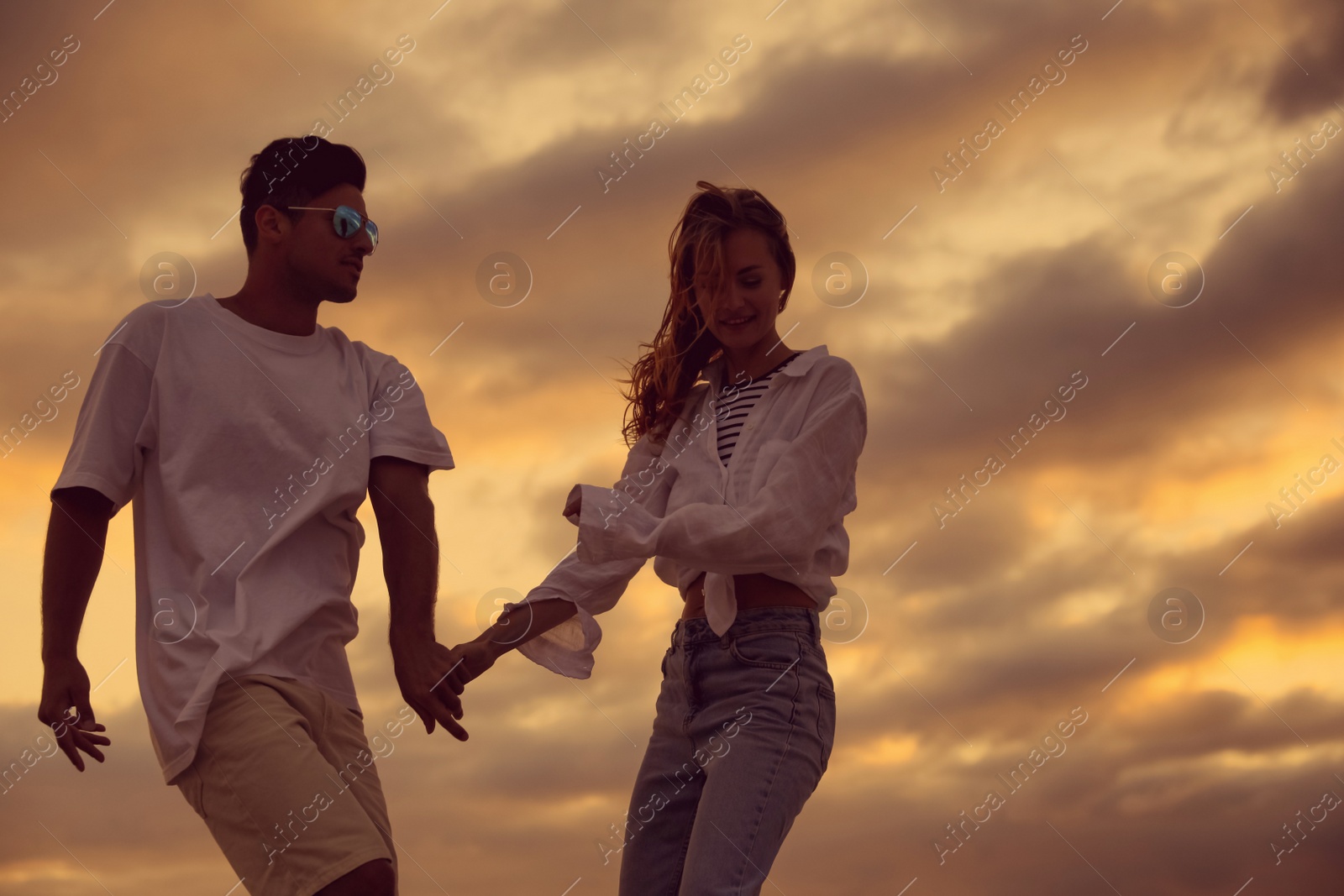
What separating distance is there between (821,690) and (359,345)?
2.25 m

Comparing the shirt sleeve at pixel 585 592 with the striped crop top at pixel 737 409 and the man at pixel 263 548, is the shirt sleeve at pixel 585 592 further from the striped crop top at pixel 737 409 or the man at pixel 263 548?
the man at pixel 263 548

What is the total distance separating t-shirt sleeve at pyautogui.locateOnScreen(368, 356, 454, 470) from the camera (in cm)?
527

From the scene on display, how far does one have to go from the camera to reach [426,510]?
5.32m

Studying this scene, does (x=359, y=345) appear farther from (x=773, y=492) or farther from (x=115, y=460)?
(x=773, y=492)

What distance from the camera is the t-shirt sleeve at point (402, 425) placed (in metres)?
5.27

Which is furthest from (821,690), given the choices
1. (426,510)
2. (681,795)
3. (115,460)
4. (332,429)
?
(115,460)

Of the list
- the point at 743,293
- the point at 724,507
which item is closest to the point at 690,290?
the point at 743,293

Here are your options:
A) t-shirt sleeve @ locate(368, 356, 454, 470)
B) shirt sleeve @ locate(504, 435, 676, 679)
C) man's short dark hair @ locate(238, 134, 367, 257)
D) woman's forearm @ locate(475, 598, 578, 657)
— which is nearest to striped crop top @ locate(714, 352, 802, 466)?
shirt sleeve @ locate(504, 435, 676, 679)

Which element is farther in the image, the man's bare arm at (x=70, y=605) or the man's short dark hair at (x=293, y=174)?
the man's short dark hair at (x=293, y=174)

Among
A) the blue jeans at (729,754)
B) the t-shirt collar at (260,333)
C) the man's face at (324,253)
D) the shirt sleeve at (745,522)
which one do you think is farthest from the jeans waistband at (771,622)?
the man's face at (324,253)

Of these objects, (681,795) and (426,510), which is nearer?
(681,795)

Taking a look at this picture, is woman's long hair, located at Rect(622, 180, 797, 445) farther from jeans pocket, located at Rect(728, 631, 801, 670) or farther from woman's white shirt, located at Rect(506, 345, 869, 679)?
jeans pocket, located at Rect(728, 631, 801, 670)

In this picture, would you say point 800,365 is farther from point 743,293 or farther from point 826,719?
point 826,719

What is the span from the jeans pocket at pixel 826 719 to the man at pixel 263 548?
145 cm
